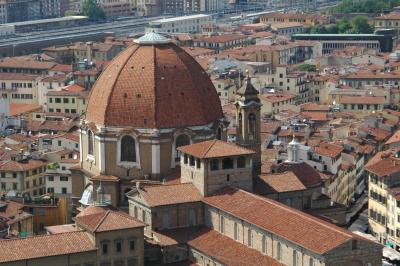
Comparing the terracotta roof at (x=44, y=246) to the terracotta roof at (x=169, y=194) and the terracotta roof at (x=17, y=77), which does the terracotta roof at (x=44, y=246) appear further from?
the terracotta roof at (x=17, y=77)

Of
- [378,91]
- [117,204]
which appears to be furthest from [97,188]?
[378,91]

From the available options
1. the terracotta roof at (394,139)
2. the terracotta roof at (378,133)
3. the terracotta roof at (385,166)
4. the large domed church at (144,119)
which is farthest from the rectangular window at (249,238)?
the terracotta roof at (378,133)

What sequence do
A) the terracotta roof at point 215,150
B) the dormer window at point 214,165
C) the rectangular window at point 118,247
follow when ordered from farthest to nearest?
the dormer window at point 214,165
the terracotta roof at point 215,150
the rectangular window at point 118,247

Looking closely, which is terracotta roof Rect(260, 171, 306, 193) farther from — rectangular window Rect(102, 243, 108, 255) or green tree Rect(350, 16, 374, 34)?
green tree Rect(350, 16, 374, 34)

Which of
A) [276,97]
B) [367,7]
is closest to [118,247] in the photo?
[276,97]

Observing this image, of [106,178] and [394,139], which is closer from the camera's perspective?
[106,178]

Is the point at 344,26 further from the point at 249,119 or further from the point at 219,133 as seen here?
the point at 249,119
